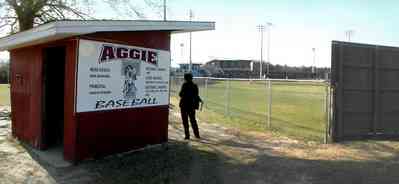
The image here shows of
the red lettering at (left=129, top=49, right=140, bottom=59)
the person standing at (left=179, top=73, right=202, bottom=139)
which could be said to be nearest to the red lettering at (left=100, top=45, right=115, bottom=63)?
the red lettering at (left=129, top=49, right=140, bottom=59)

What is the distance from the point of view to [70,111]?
28.3 feet

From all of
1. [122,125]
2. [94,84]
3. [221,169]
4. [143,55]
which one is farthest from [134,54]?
[221,169]

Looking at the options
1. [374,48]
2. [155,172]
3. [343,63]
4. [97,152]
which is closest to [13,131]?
[97,152]

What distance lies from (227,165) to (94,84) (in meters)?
2.97

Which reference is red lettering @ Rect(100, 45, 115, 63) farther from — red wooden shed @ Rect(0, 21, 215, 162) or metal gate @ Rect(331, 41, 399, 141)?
metal gate @ Rect(331, 41, 399, 141)

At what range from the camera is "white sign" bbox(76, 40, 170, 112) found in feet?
28.0

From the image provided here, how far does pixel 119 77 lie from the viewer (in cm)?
925

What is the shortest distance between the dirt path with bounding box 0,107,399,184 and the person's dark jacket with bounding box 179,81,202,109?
983 mm

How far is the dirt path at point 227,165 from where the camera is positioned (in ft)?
23.7

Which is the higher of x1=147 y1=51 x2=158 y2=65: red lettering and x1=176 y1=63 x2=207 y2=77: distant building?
x1=176 y1=63 x2=207 y2=77: distant building

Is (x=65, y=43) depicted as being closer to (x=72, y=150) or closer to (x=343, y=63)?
(x=72, y=150)

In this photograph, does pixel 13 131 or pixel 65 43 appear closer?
pixel 65 43

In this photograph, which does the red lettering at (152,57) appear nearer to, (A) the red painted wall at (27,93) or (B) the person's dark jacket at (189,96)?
(B) the person's dark jacket at (189,96)

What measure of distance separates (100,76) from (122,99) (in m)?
0.79
